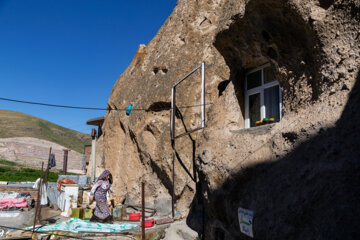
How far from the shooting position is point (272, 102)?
243 inches

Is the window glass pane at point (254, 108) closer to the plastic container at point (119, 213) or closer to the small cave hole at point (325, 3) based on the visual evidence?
the small cave hole at point (325, 3)

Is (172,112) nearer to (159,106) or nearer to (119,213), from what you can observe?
(159,106)

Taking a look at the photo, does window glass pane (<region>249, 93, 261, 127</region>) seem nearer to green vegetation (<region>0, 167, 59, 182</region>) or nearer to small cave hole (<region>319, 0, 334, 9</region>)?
small cave hole (<region>319, 0, 334, 9</region>)

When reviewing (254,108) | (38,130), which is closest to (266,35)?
(254,108)

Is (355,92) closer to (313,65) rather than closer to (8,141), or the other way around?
(313,65)

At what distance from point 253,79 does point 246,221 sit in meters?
3.22

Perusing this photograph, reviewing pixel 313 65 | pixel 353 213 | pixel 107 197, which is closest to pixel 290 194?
pixel 353 213

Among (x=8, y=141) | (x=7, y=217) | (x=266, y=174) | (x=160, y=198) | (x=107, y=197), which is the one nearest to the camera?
(x=266, y=174)

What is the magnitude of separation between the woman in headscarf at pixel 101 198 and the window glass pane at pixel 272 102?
175 inches

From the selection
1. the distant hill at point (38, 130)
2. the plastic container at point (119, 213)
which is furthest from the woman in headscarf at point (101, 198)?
the distant hill at point (38, 130)

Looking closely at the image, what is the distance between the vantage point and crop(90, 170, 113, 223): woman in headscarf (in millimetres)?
8336

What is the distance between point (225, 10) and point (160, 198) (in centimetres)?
593

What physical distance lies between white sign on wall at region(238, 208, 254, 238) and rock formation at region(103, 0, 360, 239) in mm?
96

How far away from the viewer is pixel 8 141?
51156 mm
